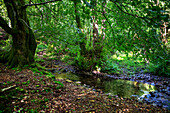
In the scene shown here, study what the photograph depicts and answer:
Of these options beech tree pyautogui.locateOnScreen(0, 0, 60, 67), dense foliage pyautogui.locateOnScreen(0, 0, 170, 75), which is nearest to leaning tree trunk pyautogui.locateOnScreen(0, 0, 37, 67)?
beech tree pyautogui.locateOnScreen(0, 0, 60, 67)

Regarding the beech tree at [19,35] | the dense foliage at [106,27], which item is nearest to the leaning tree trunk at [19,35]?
the beech tree at [19,35]

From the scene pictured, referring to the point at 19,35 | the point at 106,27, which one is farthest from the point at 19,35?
the point at 106,27

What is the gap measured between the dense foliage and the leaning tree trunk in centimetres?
55

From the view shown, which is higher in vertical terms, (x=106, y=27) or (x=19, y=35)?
(x=19, y=35)

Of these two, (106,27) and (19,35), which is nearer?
(106,27)

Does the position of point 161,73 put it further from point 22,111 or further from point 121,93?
point 22,111

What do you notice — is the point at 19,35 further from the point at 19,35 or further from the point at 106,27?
the point at 106,27

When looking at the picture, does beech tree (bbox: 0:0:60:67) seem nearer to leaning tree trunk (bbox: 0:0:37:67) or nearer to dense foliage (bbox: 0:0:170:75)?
leaning tree trunk (bbox: 0:0:37:67)

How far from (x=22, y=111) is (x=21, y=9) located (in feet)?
19.6

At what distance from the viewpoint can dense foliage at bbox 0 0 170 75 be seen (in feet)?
5.49

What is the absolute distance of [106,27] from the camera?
9.27 feet

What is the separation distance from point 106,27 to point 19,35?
570 centimetres

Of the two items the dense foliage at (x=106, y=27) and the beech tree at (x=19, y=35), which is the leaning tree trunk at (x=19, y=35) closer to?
the beech tree at (x=19, y=35)

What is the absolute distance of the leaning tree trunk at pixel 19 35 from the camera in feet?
19.9
